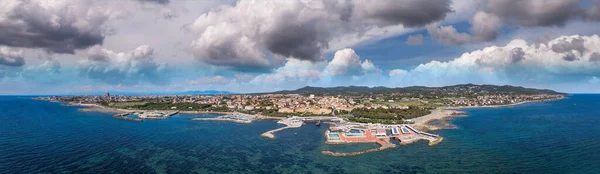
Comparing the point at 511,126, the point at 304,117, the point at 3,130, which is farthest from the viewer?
the point at 304,117

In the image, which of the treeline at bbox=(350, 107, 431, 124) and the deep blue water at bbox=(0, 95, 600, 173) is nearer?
the deep blue water at bbox=(0, 95, 600, 173)

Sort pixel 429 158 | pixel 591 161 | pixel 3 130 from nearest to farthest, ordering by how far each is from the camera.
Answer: pixel 591 161, pixel 429 158, pixel 3 130

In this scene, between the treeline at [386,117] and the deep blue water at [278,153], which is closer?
the deep blue water at [278,153]

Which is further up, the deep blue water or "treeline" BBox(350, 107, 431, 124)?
"treeline" BBox(350, 107, 431, 124)

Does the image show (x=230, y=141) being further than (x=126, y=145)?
Yes

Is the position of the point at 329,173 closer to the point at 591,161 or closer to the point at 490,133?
the point at 591,161

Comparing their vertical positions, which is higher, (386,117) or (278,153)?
(386,117)

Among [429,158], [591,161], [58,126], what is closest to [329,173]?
[429,158]

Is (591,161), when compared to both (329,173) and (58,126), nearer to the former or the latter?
(329,173)

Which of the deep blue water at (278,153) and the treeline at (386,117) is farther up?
the treeline at (386,117)

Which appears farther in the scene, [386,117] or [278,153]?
[386,117]
